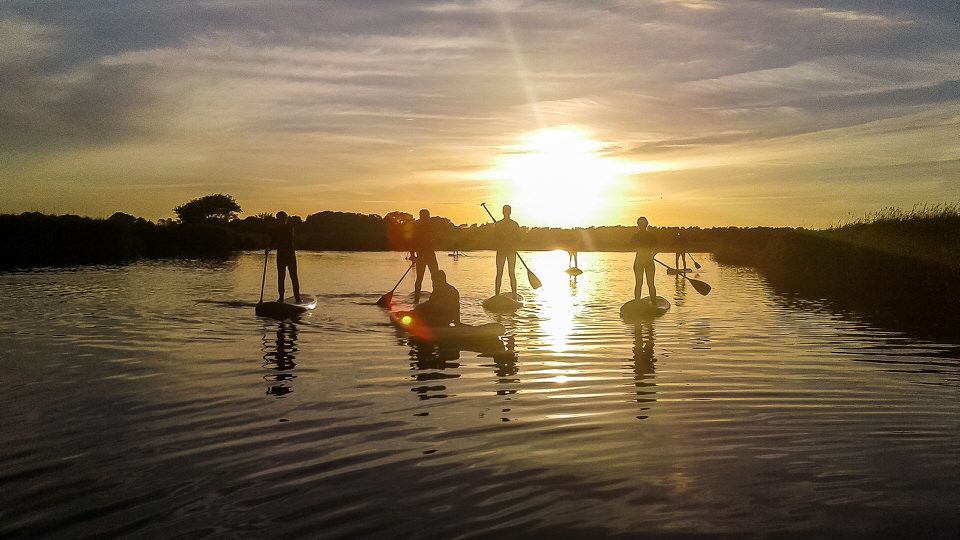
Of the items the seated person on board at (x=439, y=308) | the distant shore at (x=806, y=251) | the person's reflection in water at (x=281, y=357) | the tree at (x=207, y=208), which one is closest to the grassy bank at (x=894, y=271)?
the distant shore at (x=806, y=251)

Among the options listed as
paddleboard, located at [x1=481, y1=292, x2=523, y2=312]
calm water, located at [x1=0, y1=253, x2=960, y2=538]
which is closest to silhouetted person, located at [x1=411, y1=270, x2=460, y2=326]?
calm water, located at [x1=0, y1=253, x2=960, y2=538]

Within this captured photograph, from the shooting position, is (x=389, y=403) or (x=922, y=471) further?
(x=389, y=403)

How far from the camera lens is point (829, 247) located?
3850 cm

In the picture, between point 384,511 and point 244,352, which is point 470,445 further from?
point 244,352

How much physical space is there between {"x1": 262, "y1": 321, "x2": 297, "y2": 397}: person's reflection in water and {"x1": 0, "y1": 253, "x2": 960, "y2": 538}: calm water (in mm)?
67

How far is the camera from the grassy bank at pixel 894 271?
81.8ft

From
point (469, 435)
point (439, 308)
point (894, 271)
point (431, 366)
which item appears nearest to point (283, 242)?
point (439, 308)

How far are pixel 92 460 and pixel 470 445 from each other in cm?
357

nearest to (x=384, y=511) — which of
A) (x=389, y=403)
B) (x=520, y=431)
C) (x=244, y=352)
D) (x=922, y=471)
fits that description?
(x=520, y=431)

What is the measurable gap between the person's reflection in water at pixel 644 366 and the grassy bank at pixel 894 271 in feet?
25.2

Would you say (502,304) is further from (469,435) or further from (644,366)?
(469,435)

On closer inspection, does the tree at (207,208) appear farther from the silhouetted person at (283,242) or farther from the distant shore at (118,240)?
the silhouetted person at (283,242)

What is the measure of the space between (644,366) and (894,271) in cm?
2127

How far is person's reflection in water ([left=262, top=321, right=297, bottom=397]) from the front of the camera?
10.7 m
